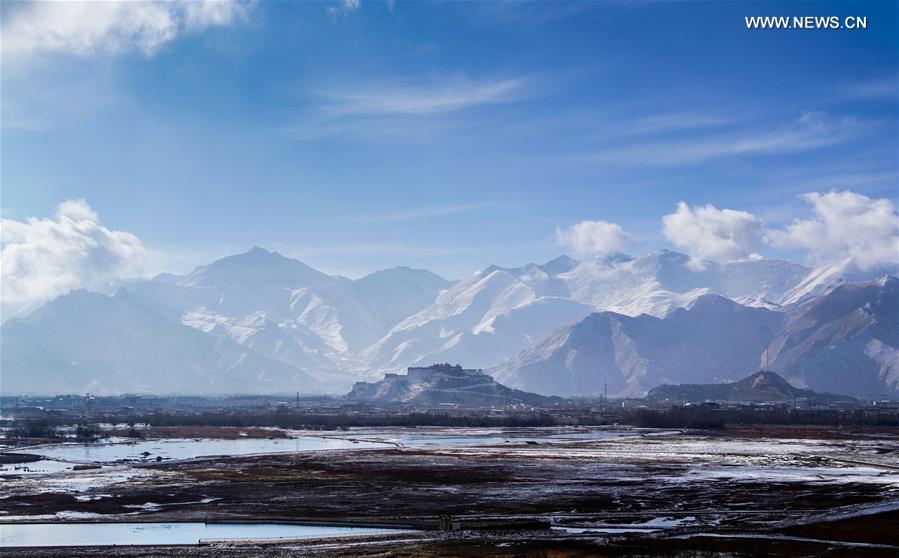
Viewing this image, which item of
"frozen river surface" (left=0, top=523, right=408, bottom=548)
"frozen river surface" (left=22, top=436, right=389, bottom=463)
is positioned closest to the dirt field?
"frozen river surface" (left=0, top=523, right=408, bottom=548)

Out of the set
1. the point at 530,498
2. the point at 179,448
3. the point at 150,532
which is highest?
the point at 179,448

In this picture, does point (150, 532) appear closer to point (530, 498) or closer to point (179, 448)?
point (530, 498)

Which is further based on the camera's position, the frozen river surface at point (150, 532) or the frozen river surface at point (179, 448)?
the frozen river surface at point (179, 448)

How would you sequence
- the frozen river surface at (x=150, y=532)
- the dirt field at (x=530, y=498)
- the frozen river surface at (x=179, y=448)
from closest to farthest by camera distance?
1. the dirt field at (x=530, y=498)
2. the frozen river surface at (x=150, y=532)
3. the frozen river surface at (x=179, y=448)

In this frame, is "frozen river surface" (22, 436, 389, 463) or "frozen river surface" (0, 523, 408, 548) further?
"frozen river surface" (22, 436, 389, 463)

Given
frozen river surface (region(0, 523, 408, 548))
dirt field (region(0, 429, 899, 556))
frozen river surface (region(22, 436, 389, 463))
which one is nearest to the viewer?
dirt field (region(0, 429, 899, 556))

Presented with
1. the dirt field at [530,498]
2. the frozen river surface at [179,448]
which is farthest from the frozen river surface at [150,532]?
the frozen river surface at [179,448]

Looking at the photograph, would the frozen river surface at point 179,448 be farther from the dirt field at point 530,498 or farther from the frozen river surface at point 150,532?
the frozen river surface at point 150,532

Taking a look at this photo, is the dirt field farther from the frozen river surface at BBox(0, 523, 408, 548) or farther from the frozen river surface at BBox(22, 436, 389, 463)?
the frozen river surface at BBox(22, 436, 389, 463)

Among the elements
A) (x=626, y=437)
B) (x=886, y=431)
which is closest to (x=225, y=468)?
(x=626, y=437)

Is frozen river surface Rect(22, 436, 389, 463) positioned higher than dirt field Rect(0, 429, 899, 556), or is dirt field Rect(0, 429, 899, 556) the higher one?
frozen river surface Rect(22, 436, 389, 463)

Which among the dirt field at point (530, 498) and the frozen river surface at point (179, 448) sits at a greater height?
the frozen river surface at point (179, 448)

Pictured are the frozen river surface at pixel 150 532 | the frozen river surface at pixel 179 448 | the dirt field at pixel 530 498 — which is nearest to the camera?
the dirt field at pixel 530 498

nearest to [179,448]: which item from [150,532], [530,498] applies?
[530,498]
